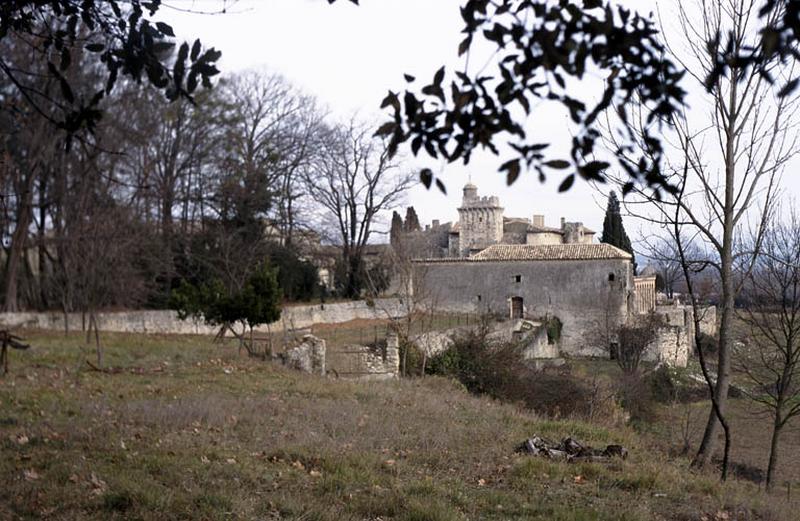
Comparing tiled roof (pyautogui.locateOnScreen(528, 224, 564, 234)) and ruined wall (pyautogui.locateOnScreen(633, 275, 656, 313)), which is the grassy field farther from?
tiled roof (pyautogui.locateOnScreen(528, 224, 564, 234))

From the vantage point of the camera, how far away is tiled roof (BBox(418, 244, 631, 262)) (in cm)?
3866

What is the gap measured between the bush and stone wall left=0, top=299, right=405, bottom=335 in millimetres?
2687

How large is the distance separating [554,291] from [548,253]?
203 centimetres

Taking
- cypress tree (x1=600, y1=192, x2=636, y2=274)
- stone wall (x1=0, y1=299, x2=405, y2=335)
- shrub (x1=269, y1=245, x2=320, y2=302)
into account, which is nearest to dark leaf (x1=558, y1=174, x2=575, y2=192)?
cypress tree (x1=600, y1=192, x2=636, y2=274)

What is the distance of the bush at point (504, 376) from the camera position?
828 inches

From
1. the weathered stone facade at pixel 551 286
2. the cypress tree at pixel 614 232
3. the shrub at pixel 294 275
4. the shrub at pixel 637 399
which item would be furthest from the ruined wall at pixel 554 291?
the cypress tree at pixel 614 232

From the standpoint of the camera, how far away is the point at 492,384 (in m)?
22.0

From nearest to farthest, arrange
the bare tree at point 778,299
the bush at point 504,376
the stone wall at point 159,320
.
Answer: the bare tree at point 778,299, the bush at point 504,376, the stone wall at point 159,320

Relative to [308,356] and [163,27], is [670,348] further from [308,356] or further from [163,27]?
[163,27]

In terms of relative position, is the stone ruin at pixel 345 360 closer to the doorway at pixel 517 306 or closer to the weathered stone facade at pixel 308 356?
the weathered stone facade at pixel 308 356

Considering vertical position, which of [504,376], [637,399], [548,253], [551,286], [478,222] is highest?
[478,222]

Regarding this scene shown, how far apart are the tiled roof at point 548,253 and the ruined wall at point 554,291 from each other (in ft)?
0.76

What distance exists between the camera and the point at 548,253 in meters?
40.5

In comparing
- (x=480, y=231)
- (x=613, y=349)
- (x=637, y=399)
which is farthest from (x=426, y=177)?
(x=480, y=231)
